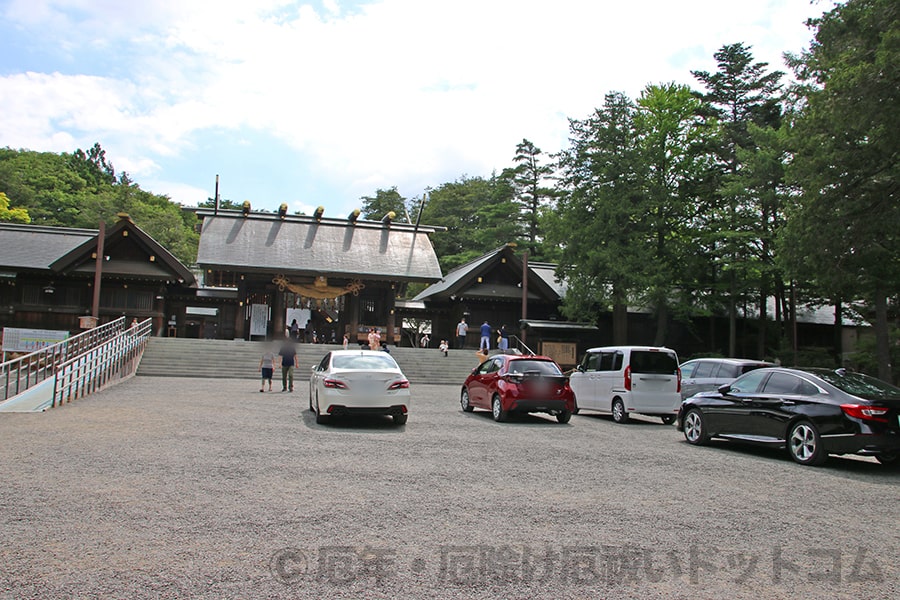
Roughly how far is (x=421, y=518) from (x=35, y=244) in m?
33.8

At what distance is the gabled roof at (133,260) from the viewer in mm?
30688

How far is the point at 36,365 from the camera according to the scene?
45.8 feet

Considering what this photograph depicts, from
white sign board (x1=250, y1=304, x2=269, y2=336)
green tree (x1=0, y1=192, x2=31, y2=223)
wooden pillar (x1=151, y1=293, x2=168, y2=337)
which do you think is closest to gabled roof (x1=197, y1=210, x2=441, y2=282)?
white sign board (x1=250, y1=304, x2=269, y2=336)

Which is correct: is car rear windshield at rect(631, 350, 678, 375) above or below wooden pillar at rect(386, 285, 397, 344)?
below

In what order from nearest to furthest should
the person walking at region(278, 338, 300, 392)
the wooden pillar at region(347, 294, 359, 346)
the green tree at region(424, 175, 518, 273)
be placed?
the person walking at region(278, 338, 300, 392)
the wooden pillar at region(347, 294, 359, 346)
the green tree at region(424, 175, 518, 273)

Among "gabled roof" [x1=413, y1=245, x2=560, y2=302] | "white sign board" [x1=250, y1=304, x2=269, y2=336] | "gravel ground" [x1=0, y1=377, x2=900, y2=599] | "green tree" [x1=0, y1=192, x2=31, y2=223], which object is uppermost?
"green tree" [x1=0, y1=192, x2=31, y2=223]

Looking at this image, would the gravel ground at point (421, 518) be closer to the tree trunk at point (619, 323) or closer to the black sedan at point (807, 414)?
the black sedan at point (807, 414)

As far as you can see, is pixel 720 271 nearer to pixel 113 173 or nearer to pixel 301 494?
pixel 301 494

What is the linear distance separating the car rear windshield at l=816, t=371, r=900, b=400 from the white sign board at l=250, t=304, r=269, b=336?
28.1 meters

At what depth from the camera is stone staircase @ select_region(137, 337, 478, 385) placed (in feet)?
79.0

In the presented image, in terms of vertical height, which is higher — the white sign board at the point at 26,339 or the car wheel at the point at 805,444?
the white sign board at the point at 26,339

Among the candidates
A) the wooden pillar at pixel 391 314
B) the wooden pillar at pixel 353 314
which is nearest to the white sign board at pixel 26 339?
the wooden pillar at pixel 353 314

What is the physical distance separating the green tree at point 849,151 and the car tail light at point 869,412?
8.45m

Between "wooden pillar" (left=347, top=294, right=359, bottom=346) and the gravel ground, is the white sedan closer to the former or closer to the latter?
the gravel ground
